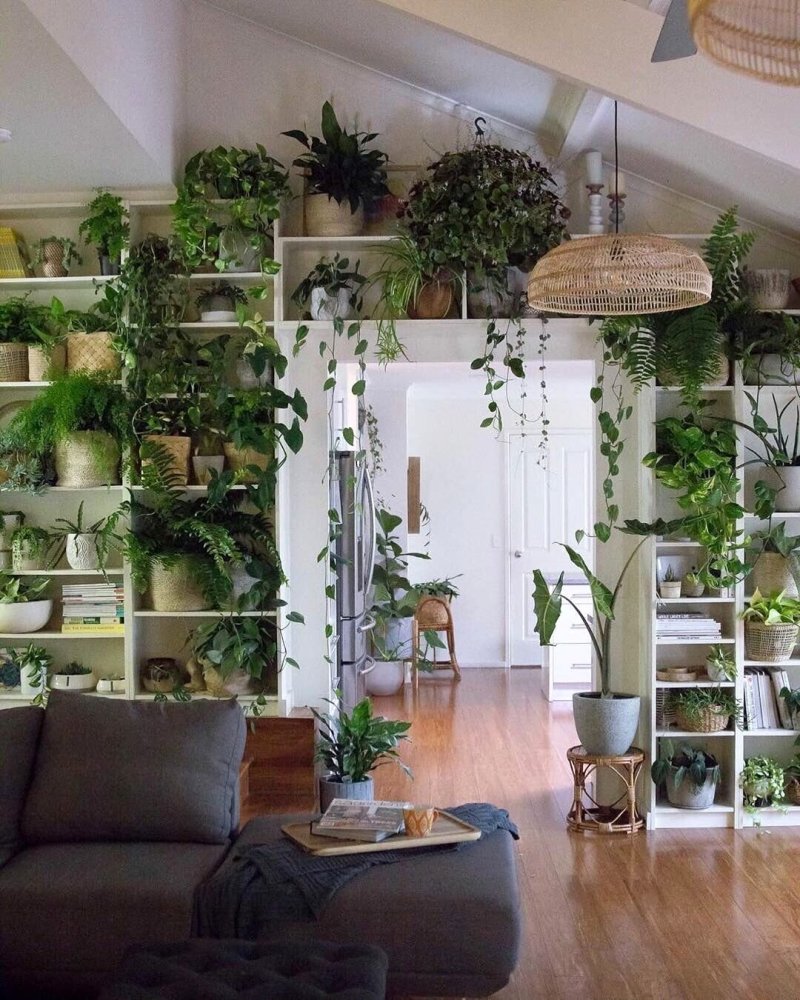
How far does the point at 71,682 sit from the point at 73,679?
2cm

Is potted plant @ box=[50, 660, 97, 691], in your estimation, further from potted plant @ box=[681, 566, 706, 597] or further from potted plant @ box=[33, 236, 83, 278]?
potted plant @ box=[681, 566, 706, 597]

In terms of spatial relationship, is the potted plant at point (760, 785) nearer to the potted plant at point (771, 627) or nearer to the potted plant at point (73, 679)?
the potted plant at point (771, 627)

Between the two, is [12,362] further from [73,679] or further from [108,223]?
[73,679]

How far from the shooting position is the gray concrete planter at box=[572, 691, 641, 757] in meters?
4.76

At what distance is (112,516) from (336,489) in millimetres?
1044

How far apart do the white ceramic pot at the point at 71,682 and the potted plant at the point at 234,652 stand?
21.2 inches

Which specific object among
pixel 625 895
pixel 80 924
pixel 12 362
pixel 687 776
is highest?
pixel 12 362

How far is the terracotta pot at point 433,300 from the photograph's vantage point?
196 inches

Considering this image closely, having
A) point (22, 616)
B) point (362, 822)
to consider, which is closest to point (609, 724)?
point (362, 822)

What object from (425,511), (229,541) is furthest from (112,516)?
(425,511)

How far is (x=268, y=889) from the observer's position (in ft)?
9.70

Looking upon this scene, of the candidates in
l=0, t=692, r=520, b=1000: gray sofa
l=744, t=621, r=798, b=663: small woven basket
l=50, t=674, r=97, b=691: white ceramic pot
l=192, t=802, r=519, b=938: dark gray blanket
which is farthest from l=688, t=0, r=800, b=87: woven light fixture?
l=50, t=674, r=97, b=691: white ceramic pot

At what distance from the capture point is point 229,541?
4.72 metres

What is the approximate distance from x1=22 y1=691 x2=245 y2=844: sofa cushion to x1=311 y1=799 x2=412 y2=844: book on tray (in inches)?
12.9
